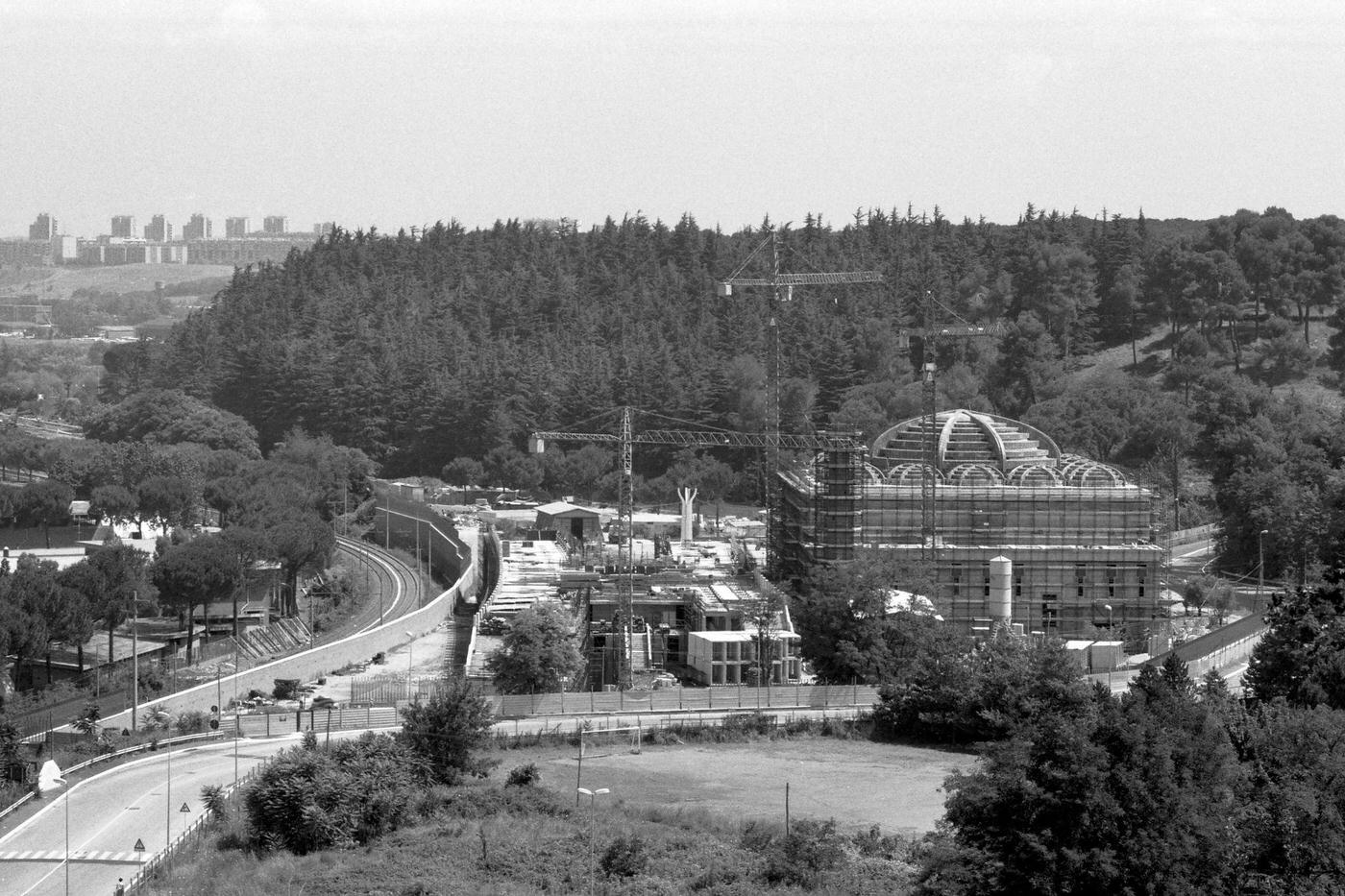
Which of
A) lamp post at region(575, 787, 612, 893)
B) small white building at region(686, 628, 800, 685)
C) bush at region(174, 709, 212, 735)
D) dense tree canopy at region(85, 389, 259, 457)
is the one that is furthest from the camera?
dense tree canopy at region(85, 389, 259, 457)

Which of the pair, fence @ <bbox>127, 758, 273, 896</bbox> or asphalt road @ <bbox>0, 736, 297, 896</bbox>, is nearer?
fence @ <bbox>127, 758, 273, 896</bbox>

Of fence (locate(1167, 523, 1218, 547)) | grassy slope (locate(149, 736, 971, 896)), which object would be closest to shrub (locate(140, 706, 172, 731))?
grassy slope (locate(149, 736, 971, 896))

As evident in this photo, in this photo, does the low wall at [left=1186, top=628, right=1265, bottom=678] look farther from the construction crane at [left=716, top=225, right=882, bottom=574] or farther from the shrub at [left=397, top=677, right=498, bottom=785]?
the shrub at [left=397, top=677, right=498, bottom=785]

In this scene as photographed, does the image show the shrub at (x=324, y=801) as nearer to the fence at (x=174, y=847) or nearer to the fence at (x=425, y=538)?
the fence at (x=174, y=847)

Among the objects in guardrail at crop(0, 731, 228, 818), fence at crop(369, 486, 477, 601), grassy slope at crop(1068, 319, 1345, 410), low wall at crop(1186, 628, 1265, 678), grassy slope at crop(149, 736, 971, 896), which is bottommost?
grassy slope at crop(149, 736, 971, 896)

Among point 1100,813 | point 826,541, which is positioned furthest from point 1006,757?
point 826,541

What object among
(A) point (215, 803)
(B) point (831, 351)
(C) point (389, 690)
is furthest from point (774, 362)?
(A) point (215, 803)

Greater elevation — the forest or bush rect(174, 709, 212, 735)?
the forest
